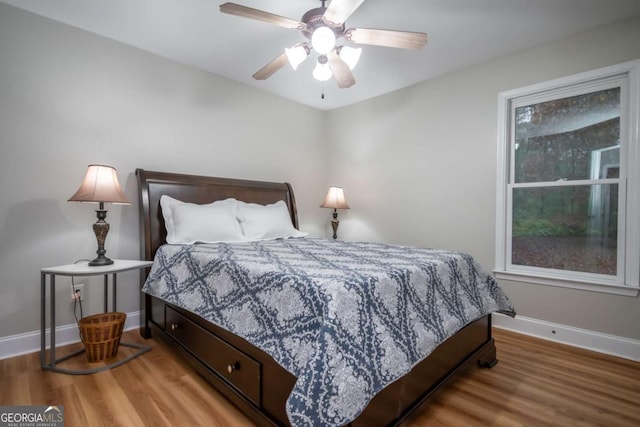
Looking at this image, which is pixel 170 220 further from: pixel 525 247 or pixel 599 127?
Result: pixel 599 127

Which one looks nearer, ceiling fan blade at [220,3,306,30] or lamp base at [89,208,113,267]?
ceiling fan blade at [220,3,306,30]

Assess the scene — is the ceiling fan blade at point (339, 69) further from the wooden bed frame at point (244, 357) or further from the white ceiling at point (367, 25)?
the wooden bed frame at point (244, 357)

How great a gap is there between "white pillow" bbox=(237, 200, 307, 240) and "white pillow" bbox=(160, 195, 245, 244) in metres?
0.13

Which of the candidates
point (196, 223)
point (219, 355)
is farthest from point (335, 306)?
point (196, 223)

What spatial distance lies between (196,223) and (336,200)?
1.81 meters

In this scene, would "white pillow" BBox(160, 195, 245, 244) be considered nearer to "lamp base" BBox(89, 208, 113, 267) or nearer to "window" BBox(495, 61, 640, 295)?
"lamp base" BBox(89, 208, 113, 267)

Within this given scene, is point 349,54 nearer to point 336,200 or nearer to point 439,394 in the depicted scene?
point 336,200

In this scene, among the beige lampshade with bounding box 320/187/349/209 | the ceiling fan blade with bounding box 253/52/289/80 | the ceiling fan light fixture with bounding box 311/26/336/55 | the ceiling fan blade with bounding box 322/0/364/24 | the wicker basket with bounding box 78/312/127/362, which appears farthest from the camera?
the beige lampshade with bounding box 320/187/349/209

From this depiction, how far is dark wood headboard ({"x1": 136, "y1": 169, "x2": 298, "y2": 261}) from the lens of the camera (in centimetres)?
262

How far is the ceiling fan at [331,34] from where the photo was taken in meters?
1.69

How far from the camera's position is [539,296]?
266 cm

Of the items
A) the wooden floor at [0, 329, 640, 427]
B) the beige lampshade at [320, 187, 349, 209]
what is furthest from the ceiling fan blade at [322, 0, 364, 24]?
the beige lampshade at [320, 187, 349, 209]

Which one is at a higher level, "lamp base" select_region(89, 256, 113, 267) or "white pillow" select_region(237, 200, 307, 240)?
"white pillow" select_region(237, 200, 307, 240)

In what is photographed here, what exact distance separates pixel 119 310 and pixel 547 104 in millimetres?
4214
